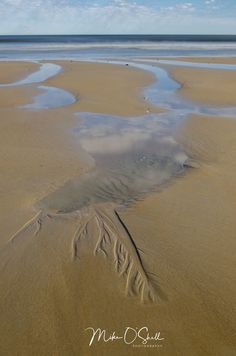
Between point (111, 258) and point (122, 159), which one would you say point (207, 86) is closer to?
point (122, 159)

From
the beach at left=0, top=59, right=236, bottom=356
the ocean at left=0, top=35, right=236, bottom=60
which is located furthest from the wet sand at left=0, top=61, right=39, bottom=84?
the beach at left=0, top=59, right=236, bottom=356

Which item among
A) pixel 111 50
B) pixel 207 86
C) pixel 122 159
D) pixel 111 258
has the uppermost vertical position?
pixel 111 50

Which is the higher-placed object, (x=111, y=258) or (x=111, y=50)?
(x=111, y=50)

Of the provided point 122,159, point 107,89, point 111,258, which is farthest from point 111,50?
point 111,258

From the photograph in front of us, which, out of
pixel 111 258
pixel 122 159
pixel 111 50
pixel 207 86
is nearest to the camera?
pixel 111 258

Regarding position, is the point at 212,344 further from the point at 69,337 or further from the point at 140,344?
the point at 69,337

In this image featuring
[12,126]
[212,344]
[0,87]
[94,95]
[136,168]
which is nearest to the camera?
[212,344]

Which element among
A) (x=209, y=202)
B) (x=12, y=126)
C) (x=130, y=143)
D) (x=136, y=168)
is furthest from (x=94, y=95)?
(x=209, y=202)

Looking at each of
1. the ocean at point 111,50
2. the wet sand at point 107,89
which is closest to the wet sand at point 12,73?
the wet sand at point 107,89
